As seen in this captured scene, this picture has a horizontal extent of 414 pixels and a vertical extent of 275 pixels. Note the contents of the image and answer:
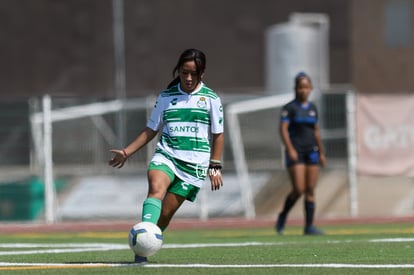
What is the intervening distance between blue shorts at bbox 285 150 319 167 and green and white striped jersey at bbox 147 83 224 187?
18.7ft

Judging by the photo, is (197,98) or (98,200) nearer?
(197,98)

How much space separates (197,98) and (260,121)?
13.2m

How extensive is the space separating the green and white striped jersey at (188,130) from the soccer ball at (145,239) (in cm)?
73

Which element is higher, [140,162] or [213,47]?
[213,47]

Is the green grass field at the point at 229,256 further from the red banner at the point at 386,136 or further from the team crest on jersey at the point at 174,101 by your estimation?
the red banner at the point at 386,136

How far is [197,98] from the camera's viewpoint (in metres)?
10.8

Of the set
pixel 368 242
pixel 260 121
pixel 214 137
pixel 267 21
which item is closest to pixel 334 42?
pixel 267 21

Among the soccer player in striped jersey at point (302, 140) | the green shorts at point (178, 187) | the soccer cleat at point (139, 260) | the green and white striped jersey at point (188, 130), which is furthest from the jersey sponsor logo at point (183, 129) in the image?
the soccer player in striped jersey at point (302, 140)

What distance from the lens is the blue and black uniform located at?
54.1 feet

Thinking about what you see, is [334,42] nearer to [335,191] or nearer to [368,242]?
[335,191]

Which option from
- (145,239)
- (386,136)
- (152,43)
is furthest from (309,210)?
(152,43)

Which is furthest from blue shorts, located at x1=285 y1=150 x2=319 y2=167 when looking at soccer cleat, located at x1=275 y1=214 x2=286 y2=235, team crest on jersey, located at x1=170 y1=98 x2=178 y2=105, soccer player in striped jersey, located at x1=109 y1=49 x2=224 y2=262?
team crest on jersey, located at x1=170 y1=98 x2=178 y2=105

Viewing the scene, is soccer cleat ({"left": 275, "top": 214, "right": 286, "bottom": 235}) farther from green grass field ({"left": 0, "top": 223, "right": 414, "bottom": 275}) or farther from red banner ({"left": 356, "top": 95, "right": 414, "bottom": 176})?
red banner ({"left": 356, "top": 95, "right": 414, "bottom": 176})

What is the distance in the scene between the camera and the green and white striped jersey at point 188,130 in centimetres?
1074
